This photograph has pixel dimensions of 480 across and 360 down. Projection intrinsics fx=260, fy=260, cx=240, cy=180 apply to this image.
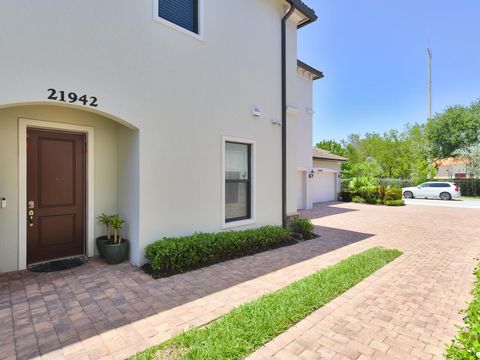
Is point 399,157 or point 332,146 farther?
point 332,146

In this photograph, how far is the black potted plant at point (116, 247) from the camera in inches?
213

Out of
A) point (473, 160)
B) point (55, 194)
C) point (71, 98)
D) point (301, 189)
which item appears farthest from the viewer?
point (473, 160)

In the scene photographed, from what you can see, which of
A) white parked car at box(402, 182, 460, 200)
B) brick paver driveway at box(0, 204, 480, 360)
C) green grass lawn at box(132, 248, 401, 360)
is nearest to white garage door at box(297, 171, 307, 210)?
brick paver driveway at box(0, 204, 480, 360)

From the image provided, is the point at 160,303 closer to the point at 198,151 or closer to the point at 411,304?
the point at 198,151

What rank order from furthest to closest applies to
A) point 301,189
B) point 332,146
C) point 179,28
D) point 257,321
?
point 332,146 < point 301,189 < point 179,28 < point 257,321

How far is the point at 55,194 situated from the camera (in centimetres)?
550

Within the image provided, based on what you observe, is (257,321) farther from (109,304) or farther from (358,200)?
(358,200)

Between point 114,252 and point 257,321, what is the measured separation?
3529 mm

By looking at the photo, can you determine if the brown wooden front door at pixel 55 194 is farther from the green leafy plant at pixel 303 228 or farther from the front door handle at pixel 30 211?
the green leafy plant at pixel 303 228

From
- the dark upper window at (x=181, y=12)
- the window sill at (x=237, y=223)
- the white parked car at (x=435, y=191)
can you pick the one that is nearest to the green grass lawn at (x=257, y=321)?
the window sill at (x=237, y=223)

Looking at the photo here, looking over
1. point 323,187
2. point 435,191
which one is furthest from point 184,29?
point 435,191

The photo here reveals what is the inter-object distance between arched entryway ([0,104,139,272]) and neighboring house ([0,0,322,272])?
2cm

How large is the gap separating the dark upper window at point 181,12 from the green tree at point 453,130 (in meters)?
34.2

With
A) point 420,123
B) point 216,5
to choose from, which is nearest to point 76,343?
point 216,5
